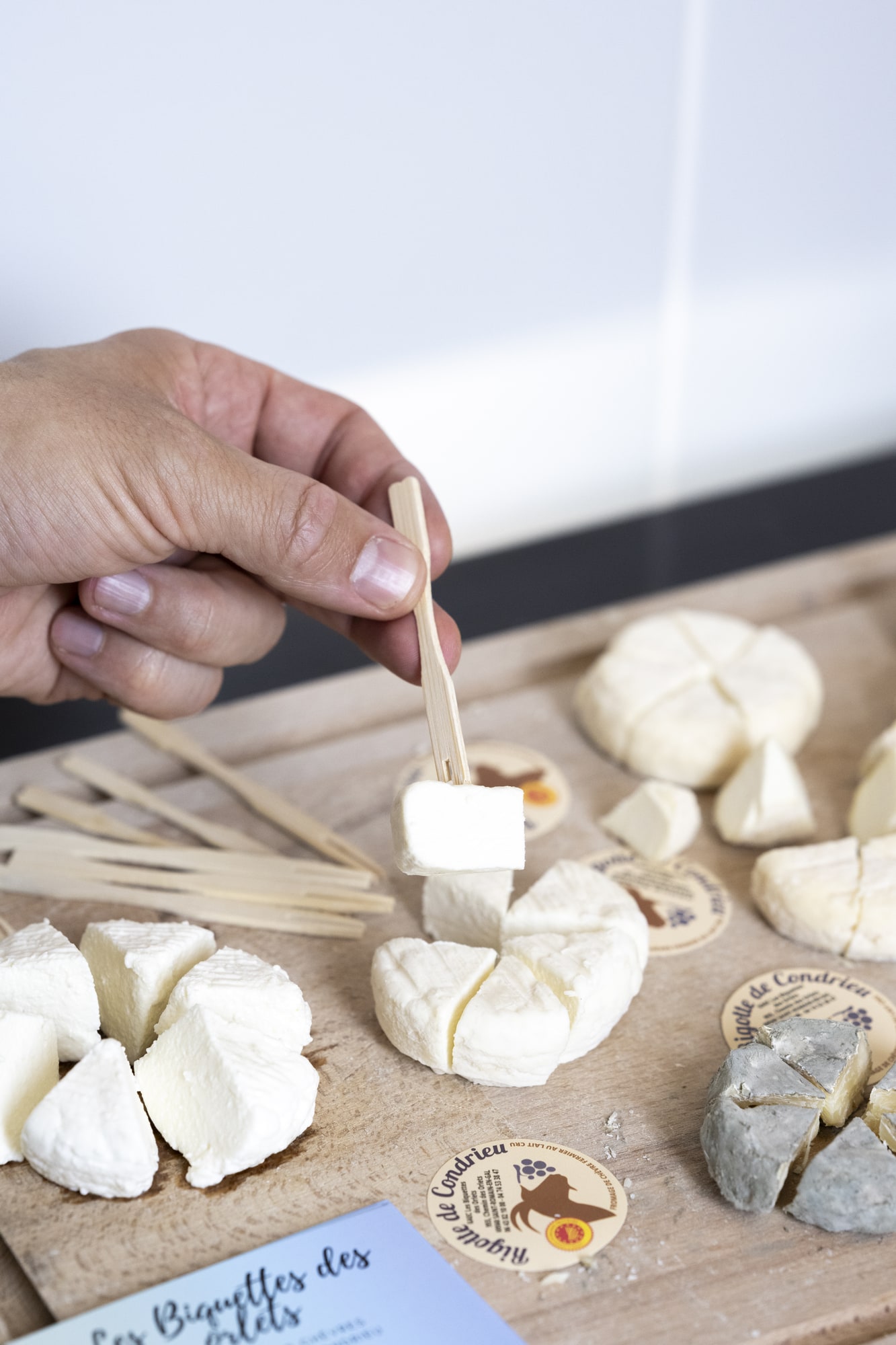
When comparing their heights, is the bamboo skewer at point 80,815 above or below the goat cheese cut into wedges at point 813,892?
below

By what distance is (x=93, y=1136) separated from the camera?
971 millimetres

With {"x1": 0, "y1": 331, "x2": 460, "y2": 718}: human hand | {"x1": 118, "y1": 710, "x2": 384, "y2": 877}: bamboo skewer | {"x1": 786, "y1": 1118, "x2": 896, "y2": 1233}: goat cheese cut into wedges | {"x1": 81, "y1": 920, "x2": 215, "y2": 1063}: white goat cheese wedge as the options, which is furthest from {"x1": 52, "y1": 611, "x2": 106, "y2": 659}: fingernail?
{"x1": 786, "y1": 1118, "x2": 896, "y2": 1233}: goat cheese cut into wedges

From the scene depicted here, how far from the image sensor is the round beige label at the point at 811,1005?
3.84ft

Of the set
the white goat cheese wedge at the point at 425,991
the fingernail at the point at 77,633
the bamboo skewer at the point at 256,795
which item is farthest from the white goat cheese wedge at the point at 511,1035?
the fingernail at the point at 77,633

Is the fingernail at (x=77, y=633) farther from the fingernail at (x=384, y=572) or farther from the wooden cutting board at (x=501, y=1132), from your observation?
the fingernail at (x=384, y=572)

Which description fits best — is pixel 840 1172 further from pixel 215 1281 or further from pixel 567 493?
pixel 567 493

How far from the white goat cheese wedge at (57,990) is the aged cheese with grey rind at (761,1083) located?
21.6 inches

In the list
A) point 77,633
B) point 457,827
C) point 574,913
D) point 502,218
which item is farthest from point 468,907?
point 502,218

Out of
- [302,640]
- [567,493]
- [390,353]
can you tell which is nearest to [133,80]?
[390,353]

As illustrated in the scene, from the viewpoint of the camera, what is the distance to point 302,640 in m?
1.99

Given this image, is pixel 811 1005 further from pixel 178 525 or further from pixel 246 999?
pixel 178 525

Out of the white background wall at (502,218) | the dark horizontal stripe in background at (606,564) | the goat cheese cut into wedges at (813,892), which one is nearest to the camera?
the goat cheese cut into wedges at (813,892)

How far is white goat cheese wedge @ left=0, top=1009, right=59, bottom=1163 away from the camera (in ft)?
3.34

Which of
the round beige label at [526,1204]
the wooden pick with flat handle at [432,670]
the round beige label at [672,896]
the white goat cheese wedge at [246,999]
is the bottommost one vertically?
the round beige label at [672,896]
